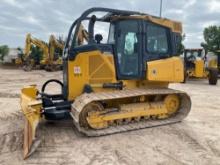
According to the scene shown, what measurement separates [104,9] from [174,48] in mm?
2082

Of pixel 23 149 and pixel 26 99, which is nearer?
pixel 23 149

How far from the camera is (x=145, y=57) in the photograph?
6652 millimetres

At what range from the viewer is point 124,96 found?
6086 millimetres

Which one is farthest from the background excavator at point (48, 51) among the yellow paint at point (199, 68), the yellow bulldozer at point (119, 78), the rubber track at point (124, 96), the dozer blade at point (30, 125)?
the dozer blade at point (30, 125)

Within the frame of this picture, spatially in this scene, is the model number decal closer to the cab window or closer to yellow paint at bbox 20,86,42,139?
yellow paint at bbox 20,86,42,139

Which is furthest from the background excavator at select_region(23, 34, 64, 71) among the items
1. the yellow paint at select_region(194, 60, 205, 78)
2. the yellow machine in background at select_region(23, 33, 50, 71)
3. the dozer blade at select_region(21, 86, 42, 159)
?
the dozer blade at select_region(21, 86, 42, 159)

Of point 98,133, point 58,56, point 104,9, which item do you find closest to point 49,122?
point 98,133

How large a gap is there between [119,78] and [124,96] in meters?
Result: 0.61

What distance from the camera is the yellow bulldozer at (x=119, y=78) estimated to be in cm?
602

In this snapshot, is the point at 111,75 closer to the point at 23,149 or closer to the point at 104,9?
the point at 104,9

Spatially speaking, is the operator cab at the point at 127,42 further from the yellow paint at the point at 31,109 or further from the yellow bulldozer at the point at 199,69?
the yellow bulldozer at the point at 199,69

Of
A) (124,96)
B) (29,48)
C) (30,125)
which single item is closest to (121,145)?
(124,96)

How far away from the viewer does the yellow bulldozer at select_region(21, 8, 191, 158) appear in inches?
237

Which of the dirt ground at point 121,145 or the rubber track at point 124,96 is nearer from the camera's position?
the dirt ground at point 121,145
